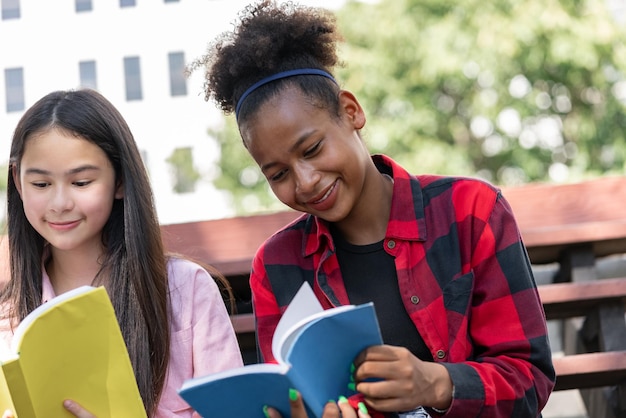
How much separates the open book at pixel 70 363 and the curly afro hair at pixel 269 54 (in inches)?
21.9

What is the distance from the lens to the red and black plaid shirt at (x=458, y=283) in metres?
1.80

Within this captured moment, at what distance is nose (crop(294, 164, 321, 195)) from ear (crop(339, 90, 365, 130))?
19 cm

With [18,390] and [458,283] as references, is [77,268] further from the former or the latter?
[458,283]

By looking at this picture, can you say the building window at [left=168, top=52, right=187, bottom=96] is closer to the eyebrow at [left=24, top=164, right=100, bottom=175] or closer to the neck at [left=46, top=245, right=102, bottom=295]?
the neck at [left=46, top=245, right=102, bottom=295]

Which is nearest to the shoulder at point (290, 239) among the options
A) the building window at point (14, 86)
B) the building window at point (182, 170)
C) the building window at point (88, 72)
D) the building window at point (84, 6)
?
the building window at point (182, 170)

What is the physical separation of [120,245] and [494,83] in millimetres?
10684

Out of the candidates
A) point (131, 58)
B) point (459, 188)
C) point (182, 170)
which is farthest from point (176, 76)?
point (459, 188)

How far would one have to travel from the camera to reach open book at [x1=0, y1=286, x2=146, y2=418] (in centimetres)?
162

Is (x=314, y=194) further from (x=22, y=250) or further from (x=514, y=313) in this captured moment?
(x=22, y=250)

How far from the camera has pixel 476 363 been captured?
178cm

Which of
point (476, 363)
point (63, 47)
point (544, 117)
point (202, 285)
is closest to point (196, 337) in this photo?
point (202, 285)

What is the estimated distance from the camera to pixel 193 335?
217cm

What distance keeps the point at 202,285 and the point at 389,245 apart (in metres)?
0.50

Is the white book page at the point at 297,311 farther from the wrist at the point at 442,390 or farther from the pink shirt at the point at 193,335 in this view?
the pink shirt at the point at 193,335
